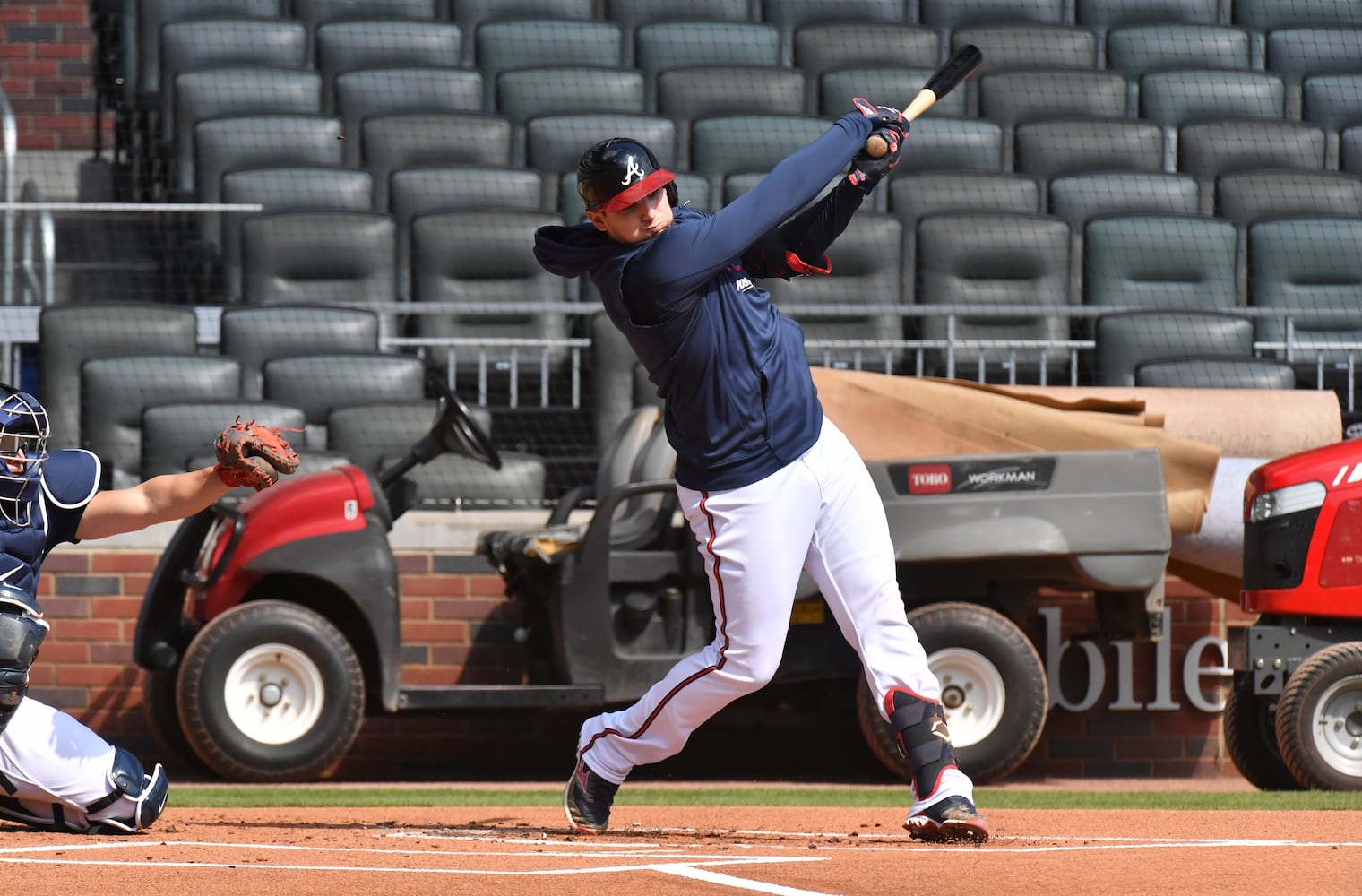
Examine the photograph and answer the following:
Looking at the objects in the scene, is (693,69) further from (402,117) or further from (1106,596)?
(1106,596)

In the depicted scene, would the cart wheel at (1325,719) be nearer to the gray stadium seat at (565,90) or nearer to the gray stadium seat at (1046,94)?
the gray stadium seat at (1046,94)

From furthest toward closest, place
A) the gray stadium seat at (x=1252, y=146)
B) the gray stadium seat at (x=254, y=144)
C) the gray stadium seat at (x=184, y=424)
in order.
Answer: the gray stadium seat at (x=1252, y=146), the gray stadium seat at (x=254, y=144), the gray stadium seat at (x=184, y=424)

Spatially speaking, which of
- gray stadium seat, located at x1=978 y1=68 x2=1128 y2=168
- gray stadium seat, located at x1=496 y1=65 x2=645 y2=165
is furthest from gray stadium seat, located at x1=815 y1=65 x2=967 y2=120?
gray stadium seat, located at x1=496 y1=65 x2=645 y2=165

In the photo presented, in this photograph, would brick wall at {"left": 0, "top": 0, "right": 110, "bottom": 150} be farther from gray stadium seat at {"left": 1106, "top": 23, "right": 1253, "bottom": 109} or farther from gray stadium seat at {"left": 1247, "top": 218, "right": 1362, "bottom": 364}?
gray stadium seat at {"left": 1247, "top": 218, "right": 1362, "bottom": 364}

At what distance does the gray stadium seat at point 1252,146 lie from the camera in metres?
11.3

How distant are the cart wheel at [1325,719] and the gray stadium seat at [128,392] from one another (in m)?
4.86

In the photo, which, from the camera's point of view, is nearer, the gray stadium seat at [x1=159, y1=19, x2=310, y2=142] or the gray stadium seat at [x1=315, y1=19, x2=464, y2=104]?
the gray stadium seat at [x1=159, y1=19, x2=310, y2=142]

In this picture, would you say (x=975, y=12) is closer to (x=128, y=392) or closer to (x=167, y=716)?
(x=128, y=392)

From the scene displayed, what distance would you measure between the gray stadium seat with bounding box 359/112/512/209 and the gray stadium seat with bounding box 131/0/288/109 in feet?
5.63

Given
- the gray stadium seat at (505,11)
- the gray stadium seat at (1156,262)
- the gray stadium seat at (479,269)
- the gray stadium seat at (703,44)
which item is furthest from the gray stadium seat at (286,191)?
the gray stadium seat at (1156,262)

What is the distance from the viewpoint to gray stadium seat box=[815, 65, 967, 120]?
11188mm

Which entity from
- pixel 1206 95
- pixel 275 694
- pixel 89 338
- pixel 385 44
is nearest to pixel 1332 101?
pixel 1206 95

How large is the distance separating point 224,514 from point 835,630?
2.30 m

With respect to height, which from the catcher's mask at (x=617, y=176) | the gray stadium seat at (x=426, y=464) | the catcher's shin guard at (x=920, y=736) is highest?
the catcher's mask at (x=617, y=176)
